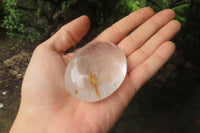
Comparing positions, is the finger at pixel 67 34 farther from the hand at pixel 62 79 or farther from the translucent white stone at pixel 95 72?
the translucent white stone at pixel 95 72

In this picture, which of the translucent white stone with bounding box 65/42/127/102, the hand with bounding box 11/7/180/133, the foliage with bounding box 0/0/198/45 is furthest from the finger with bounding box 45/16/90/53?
the foliage with bounding box 0/0/198/45

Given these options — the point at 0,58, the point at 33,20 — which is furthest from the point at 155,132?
the point at 0,58

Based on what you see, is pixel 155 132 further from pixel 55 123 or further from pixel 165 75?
pixel 55 123

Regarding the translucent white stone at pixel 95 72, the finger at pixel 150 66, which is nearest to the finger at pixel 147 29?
the finger at pixel 150 66

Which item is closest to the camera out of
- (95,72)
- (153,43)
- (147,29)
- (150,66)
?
(95,72)

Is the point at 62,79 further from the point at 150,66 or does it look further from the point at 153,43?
the point at 153,43

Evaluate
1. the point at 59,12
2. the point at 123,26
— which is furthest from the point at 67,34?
the point at 59,12
